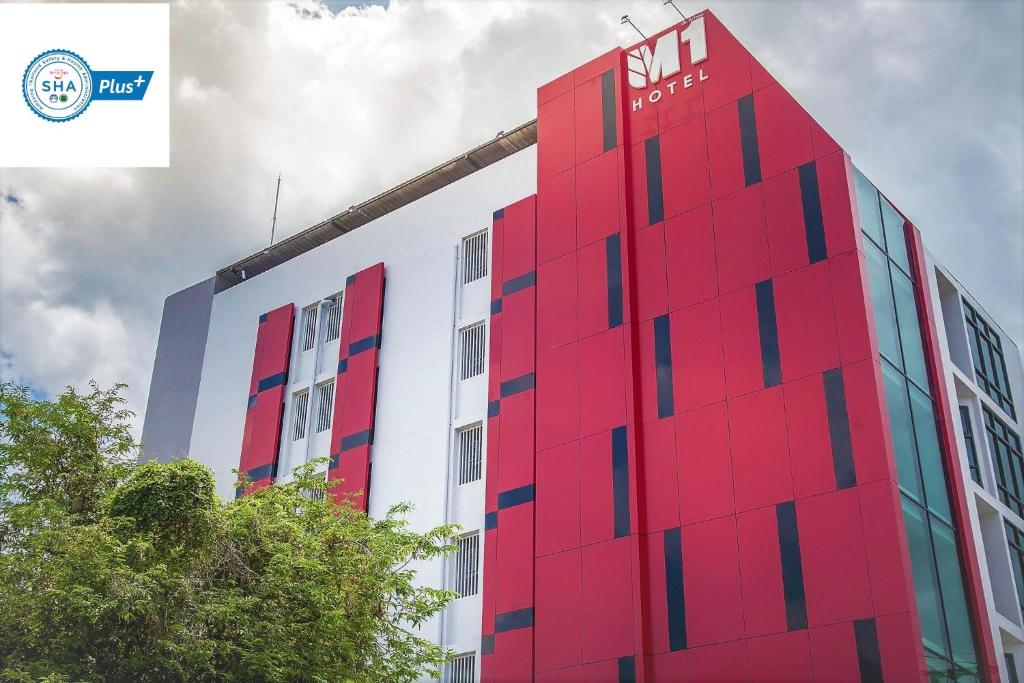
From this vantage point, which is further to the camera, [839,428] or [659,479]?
[659,479]

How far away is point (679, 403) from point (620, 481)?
2.58 meters

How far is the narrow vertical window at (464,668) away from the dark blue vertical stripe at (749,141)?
1530cm

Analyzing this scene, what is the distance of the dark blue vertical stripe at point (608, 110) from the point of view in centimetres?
3634

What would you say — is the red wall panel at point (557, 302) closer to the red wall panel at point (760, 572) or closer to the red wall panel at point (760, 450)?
the red wall panel at point (760, 450)

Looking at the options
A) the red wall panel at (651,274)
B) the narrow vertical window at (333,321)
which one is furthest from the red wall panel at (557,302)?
the narrow vertical window at (333,321)

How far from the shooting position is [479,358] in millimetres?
38156

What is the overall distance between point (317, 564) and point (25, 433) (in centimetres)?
677

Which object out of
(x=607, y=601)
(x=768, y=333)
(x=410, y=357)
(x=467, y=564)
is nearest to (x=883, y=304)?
(x=768, y=333)

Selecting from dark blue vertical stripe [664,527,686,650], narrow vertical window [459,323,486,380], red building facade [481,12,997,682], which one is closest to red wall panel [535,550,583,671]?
red building facade [481,12,997,682]

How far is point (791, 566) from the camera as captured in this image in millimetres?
27625

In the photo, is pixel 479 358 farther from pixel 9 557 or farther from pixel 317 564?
pixel 9 557

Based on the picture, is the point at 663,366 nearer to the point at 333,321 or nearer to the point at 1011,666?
the point at 1011,666

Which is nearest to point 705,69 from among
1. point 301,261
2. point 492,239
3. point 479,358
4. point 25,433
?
point 492,239

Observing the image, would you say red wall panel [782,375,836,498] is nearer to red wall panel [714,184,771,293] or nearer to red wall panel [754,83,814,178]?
red wall panel [714,184,771,293]
